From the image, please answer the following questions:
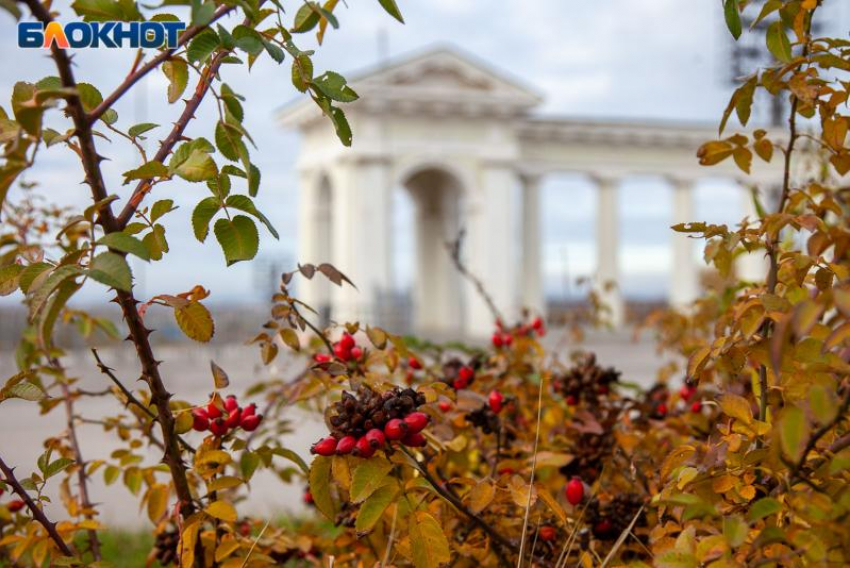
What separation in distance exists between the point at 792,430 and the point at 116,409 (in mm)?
6821

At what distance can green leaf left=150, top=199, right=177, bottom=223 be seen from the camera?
86cm

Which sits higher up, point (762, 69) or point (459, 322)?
point (762, 69)

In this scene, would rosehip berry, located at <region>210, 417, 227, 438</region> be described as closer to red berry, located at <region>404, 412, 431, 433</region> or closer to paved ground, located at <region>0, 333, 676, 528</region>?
red berry, located at <region>404, 412, 431, 433</region>

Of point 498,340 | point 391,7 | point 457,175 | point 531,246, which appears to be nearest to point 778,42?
point 391,7

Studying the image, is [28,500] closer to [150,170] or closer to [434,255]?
[150,170]

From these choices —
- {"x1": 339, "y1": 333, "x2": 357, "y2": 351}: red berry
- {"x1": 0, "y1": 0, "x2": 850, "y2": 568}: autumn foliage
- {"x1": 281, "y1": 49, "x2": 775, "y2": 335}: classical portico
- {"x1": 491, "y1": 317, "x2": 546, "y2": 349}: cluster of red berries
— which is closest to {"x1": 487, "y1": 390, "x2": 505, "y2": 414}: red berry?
{"x1": 0, "y1": 0, "x2": 850, "y2": 568}: autumn foliage

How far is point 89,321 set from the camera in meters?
1.97

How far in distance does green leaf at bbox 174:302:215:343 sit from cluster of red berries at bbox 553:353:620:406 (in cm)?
90

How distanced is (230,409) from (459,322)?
2060 cm

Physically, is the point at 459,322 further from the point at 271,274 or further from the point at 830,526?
the point at 830,526

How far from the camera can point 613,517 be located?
1.32 m

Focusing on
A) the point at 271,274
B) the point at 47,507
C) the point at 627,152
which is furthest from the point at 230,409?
the point at 627,152

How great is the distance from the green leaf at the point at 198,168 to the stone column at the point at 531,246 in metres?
19.1

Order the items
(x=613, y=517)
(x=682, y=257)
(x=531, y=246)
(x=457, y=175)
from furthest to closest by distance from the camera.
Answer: (x=682, y=257), (x=531, y=246), (x=457, y=175), (x=613, y=517)
